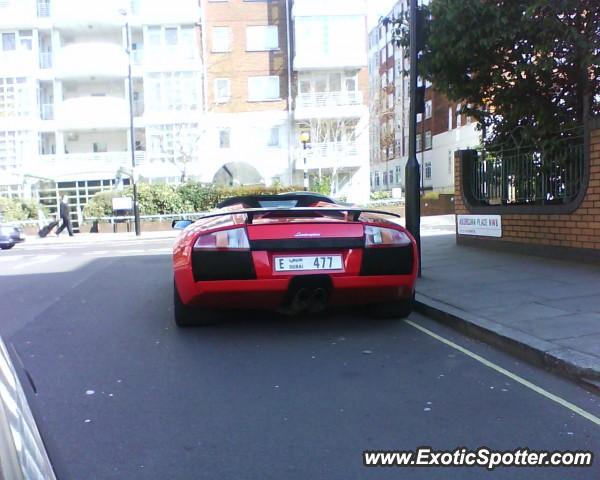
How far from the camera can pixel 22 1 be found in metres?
33.5

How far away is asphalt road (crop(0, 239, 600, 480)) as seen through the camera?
9.36ft

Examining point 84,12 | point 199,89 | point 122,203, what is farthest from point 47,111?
point 122,203

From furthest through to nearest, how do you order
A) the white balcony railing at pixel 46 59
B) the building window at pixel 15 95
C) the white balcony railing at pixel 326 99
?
the white balcony railing at pixel 46 59 < the building window at pixel 15 95 < the white balcony railing at pixel 326 99

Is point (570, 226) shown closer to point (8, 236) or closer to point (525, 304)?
point (525, 304)

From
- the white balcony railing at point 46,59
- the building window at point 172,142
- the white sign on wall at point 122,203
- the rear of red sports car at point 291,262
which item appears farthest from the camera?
the white balcony railing at point 46,59

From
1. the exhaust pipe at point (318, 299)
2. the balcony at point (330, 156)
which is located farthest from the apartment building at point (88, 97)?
the exhaust pipe at point (318, 299)

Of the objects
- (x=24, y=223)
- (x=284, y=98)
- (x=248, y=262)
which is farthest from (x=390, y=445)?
(x=284, y=98)

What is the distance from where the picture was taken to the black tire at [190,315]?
17.2 feet

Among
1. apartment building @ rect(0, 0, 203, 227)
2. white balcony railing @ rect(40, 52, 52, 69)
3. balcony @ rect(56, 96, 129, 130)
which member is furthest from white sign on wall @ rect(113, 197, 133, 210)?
white balcony railing @ rect(40, 52, 52, 69)

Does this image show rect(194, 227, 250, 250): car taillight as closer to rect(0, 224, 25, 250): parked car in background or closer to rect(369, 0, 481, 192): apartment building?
rect(0, 224, 25, 250): parked car in background

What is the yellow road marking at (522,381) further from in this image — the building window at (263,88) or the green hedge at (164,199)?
the building window at (263,88)

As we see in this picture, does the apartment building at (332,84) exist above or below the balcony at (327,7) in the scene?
below

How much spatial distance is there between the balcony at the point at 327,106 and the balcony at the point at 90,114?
34.9 ft

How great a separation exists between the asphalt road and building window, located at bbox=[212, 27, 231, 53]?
30354 millimetres
